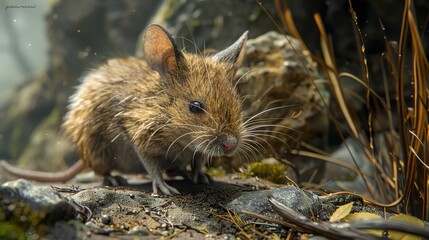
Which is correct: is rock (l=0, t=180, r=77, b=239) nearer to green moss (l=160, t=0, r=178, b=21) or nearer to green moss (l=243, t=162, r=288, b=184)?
green moss (l=243, t=162, r=288, b=184)

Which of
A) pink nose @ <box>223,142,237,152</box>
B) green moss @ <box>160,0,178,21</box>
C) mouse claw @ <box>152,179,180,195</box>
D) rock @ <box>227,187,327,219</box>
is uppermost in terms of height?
green moss @ <box>160,0,178,21</box>

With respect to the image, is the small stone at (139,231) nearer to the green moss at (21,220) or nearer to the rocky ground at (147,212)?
the rocky ground at (147,212)

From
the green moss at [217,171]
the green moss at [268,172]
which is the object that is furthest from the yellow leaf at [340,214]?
the green moss at [217,171]

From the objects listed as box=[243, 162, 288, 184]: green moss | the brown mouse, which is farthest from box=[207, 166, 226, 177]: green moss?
the brown mouse

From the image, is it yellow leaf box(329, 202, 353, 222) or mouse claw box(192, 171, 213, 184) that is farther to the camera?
mouse claw box(192, 171, 213, 184)

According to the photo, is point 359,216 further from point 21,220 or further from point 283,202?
point 21,220

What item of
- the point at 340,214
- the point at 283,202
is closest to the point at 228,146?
the point at 283,202

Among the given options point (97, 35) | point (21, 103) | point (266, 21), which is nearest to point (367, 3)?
point (266, 21)
